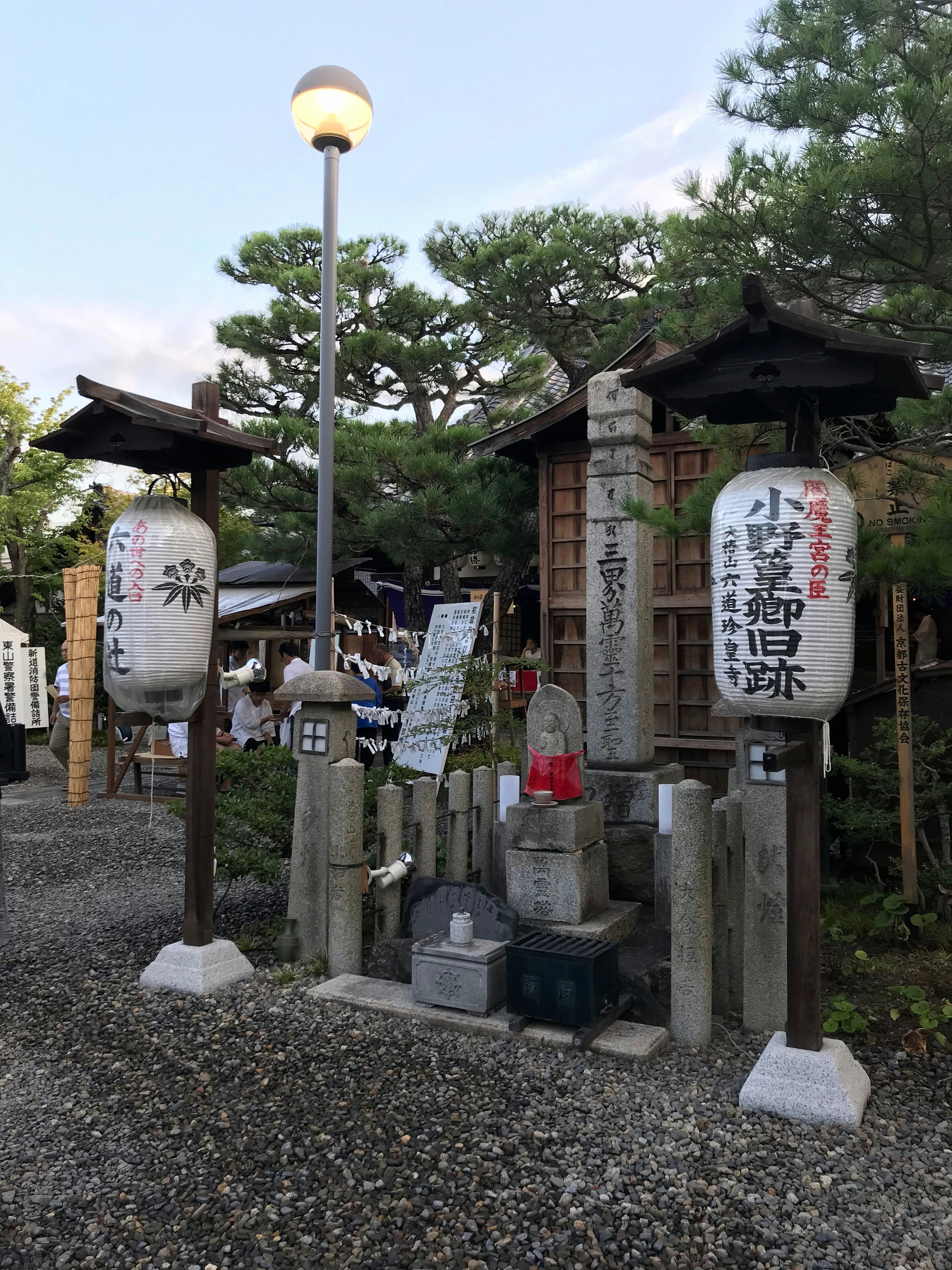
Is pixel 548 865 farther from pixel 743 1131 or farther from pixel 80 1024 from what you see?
pixel 80 1024

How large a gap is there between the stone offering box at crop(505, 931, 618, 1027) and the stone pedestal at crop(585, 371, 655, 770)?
2722 mm

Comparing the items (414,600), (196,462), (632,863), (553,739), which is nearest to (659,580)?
(632,863)

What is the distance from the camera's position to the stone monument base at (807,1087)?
3.77 m

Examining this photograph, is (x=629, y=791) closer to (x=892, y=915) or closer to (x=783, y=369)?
(x=892, y=915)

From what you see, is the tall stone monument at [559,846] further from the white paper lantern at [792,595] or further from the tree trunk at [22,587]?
the tree trunk at [22,587]

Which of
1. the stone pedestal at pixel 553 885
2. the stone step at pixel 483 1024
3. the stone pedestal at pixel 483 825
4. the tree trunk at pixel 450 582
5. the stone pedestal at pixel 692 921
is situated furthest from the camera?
the tree trunk at pixel 450 582

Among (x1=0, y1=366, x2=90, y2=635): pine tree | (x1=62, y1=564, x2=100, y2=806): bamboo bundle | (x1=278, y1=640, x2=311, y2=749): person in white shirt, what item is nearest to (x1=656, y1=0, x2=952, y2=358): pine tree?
(x1=278, y1=640, x2=311, y2=749): person in white shirt

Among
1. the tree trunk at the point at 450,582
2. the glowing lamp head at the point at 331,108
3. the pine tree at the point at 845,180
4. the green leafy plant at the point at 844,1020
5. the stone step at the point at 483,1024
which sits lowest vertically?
the stone step at the point at 483,1024

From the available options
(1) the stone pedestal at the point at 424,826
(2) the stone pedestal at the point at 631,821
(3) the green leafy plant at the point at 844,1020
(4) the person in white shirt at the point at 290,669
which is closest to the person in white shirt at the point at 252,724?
(4) the person in white shirt at the point at 290,669

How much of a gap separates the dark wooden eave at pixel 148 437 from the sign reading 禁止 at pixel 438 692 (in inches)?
210

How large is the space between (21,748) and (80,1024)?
1980mm

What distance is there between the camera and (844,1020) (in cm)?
464

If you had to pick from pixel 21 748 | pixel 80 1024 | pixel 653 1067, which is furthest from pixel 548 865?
pixel 21 748

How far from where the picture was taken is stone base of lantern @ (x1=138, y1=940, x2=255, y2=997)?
5.30 meters
